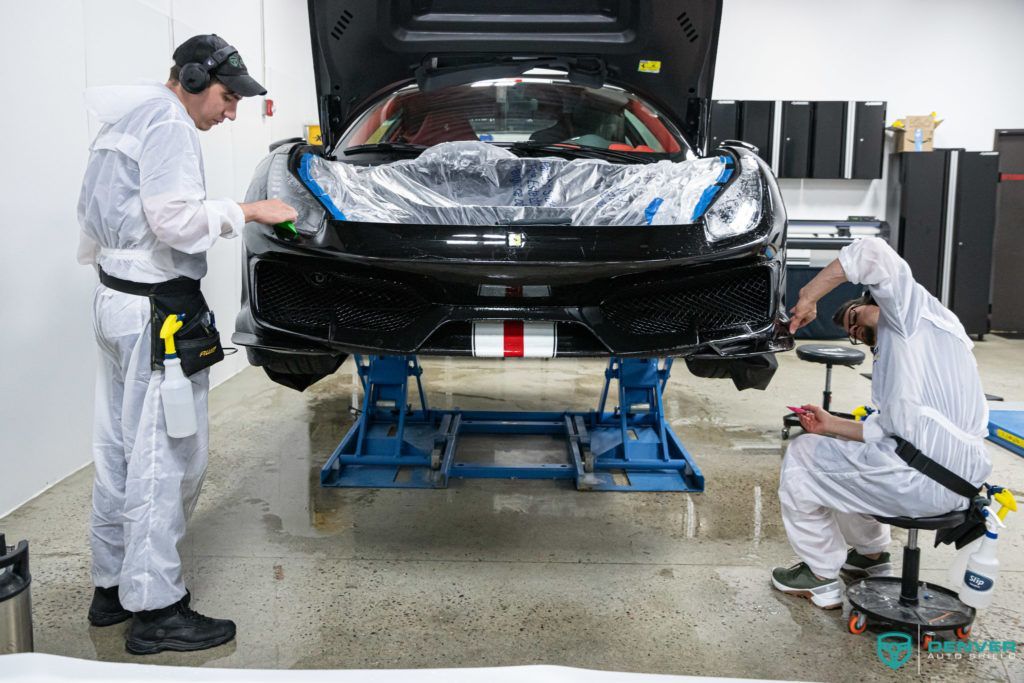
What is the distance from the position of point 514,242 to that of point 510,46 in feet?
3.55

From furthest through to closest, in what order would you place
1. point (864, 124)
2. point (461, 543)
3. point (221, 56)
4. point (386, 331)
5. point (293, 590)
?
point (864, 124) → point (461, 543) → point (293, 590) → point (386, 331) → point (221, 56)

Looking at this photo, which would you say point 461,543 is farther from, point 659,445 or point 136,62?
point 136,62

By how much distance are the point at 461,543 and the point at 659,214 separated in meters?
1.23

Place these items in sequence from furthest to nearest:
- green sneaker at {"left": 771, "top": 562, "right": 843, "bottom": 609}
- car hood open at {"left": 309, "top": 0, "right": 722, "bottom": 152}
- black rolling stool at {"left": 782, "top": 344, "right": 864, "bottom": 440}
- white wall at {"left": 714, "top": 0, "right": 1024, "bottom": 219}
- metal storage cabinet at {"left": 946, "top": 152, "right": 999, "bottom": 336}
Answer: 1. white wall at {"left": 714, "top": 0, "right": 1024, "bottom": 219}
2. metal storage cabinet at {"left": 946, "top": 152, "right": 999, "bottom": 336}
3. black rolling stool at {"left": 782, "top": 344, "right": 864, "bottom": 440}
4. car hood open at {"left": 309, "top": 0, "right": 722, "bottom": 152}
5. green sneaker at {"left": 771, "top": 562, "right": 843, "bottom": 609}

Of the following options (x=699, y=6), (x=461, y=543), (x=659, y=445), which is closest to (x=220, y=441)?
(x=461, y=543)

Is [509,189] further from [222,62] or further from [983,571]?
[983,571]

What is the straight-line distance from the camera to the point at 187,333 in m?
2.03

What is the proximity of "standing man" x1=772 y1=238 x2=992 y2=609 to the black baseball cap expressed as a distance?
157 centimetres

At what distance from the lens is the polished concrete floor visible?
6.56 ft

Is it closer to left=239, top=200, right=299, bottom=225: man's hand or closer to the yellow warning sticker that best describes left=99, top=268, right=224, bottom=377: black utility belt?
left=239, top=200, right=299, bottom=225: man's hand

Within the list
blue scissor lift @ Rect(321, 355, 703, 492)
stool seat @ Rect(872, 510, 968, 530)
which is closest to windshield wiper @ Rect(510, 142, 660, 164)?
blue scissor lift @ Rect(321, 355, 703, 492)

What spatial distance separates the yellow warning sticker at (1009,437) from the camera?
239 centimetres

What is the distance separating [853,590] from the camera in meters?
2.23

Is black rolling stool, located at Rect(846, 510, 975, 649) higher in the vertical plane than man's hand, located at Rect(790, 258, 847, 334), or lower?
lower
